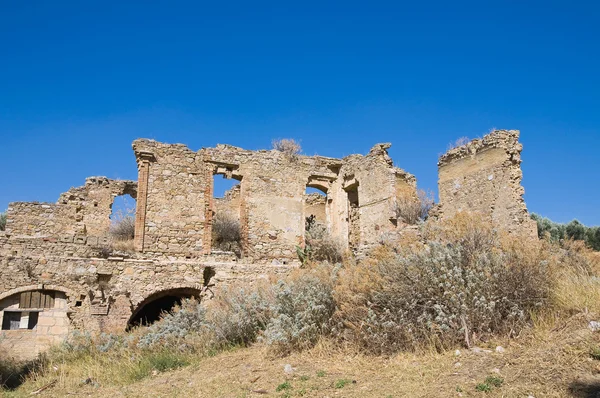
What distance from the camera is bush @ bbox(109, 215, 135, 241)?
68.3 feet

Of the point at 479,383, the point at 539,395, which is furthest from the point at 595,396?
the point at 479,383

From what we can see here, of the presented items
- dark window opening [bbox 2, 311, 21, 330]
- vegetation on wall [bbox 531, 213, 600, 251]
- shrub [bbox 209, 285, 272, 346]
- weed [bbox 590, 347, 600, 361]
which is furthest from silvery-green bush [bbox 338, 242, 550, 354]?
vegetation on wall [bbox 531, 213, 600, 251]

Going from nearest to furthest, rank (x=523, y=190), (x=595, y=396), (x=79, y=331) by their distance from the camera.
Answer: (x=595, y=396) < (x=79, y=331) < (x=523, y=190)

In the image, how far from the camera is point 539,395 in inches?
208

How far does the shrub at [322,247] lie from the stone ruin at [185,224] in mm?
447

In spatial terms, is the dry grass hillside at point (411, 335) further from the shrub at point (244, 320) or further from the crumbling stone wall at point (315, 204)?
the crumbling stone wall at point (315, 204)

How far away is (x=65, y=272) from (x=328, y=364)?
9113 mm

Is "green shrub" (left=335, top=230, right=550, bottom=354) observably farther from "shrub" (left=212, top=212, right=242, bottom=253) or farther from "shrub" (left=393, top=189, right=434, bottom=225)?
"shrub" (left=393, top=189, right=434, bottom=225)

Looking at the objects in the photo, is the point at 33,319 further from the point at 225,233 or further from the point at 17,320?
the point at 225,233

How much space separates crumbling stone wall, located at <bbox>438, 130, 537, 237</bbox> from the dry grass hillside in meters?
8.99

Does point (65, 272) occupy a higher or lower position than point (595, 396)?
higher

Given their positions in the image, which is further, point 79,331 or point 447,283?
point 79,331

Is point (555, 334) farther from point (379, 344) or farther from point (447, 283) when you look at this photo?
point (379, 344)

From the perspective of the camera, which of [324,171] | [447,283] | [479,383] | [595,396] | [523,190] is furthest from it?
[324,171]
